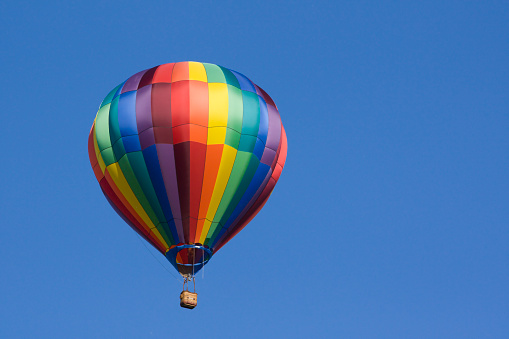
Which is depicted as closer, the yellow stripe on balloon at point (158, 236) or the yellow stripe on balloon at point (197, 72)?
the yellow stripe on balloon at point (158, 236)

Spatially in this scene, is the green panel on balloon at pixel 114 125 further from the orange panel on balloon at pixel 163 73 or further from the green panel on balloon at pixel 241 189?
→ the green panel on balloon at pixel 241 189

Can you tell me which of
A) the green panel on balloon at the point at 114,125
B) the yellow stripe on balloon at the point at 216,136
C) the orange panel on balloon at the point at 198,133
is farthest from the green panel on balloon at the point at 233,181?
the green panel on balloon at the point at 114,125

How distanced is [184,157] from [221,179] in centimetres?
114

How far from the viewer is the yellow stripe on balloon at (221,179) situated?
31.1 m

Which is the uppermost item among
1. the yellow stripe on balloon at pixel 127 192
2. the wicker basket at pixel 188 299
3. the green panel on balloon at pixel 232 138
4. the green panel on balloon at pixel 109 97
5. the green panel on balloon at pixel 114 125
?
the green panel on balloon at pixel 109 97

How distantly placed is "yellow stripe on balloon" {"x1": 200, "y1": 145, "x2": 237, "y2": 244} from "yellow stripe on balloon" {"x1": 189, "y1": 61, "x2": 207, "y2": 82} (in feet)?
6.85

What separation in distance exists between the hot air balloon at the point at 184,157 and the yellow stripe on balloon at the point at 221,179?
0.03 meters

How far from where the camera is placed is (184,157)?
30828 mm

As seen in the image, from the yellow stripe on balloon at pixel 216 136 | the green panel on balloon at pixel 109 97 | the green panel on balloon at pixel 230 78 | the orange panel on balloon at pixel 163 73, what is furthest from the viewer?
the green panel on balloon at pixel 109 97

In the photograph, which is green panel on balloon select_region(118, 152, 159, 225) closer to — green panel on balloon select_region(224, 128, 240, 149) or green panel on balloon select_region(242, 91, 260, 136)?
green panel on balloon select_region(224, 128, 240, 149)

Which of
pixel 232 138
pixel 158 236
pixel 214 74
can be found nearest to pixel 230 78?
pixel 214 74

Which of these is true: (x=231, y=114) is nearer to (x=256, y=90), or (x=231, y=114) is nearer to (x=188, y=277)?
(x=256, y=90)

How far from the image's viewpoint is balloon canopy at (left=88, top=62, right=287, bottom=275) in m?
30.9

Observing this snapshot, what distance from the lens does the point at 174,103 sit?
31.1 metres
